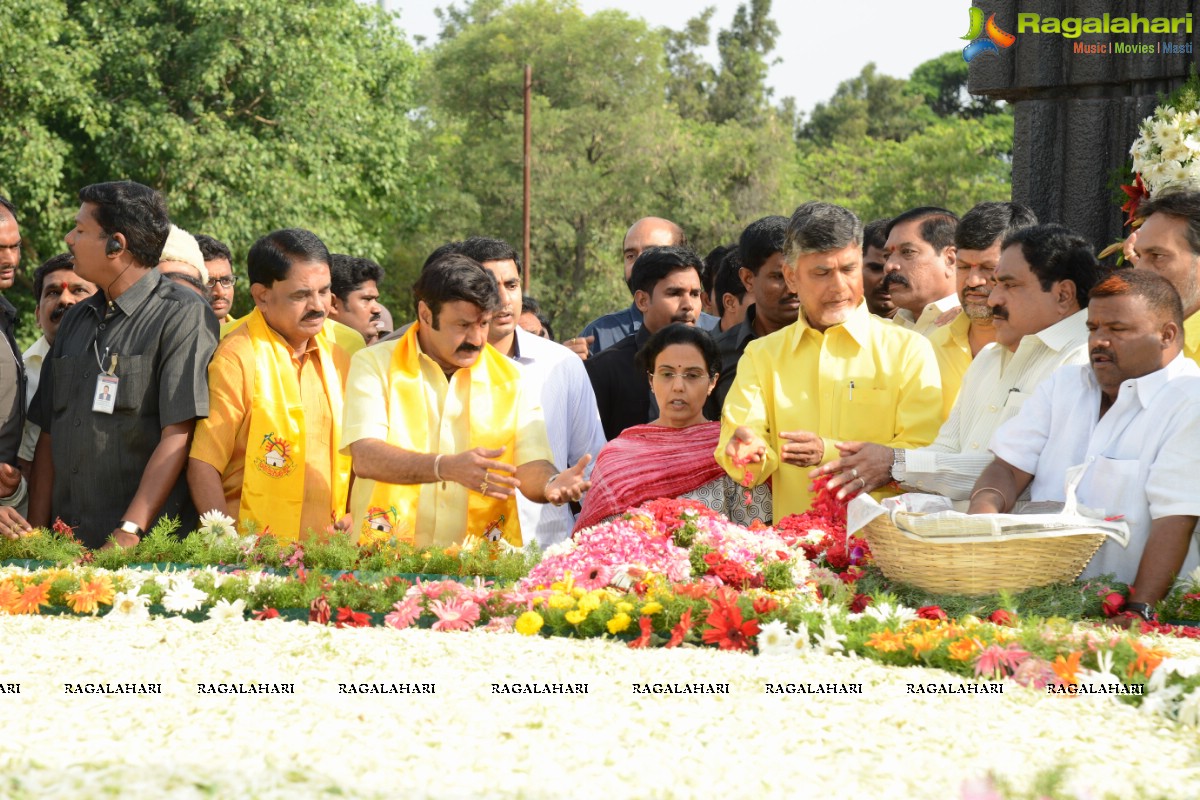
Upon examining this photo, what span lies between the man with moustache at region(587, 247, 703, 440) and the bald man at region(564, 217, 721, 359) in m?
0.70

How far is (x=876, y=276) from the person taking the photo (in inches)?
255

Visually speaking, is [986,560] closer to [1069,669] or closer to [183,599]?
[1069,669]

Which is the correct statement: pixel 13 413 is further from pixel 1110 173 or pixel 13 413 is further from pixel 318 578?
pixel 1110 173

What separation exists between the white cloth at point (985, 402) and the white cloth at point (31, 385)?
3.42 m

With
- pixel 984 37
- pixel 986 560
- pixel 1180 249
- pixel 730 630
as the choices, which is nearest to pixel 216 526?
pixel 730 630

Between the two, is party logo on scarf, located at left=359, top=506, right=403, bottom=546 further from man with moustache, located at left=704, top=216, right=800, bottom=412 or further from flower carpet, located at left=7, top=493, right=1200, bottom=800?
man with moustache, located at left=704, top=216, right=800, bottom=412

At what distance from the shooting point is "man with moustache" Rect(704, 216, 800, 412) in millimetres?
5727

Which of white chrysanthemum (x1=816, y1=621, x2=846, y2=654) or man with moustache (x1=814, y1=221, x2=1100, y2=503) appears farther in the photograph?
man with moustache (x1=814, y1=221, x2=1100, y2=503)

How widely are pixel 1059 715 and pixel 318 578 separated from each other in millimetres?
2250

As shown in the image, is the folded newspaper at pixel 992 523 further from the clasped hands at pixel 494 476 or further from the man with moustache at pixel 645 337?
the man with moustache at pixel 645 337

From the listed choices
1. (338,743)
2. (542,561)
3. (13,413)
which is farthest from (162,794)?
(13,413)

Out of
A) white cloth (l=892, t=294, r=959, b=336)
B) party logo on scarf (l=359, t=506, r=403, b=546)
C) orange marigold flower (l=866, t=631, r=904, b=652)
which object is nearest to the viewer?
orange marigold flower (l=866, t=631, r=904, b=652)

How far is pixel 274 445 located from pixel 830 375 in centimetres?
213

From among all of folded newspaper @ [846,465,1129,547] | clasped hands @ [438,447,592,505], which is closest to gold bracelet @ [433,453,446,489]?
clasped hands @ [438,447,592,505]
